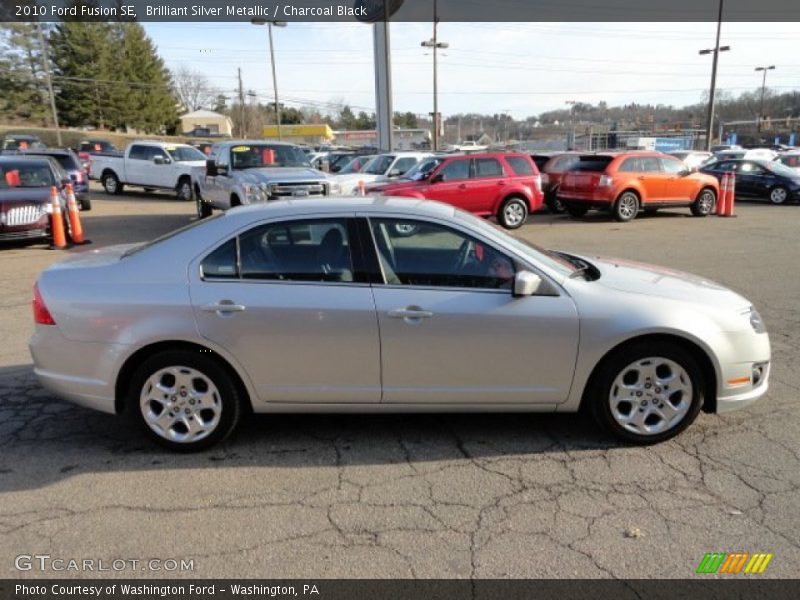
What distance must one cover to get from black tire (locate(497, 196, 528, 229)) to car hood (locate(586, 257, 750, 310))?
9.71m

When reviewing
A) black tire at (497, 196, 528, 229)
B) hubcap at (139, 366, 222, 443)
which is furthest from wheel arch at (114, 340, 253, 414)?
black tire at (497, 196, 528, 229)

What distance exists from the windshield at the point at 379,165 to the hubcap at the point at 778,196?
12718 mm

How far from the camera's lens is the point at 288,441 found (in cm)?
383

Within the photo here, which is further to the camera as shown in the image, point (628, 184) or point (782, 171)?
point (782, 171)

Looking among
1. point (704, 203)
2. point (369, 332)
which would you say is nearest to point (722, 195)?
point (704, 203)

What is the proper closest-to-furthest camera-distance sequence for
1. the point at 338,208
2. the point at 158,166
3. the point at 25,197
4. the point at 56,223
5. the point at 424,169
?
the point at 338,208, the point at 25,197, the point at 56,223, the point at 424,169, the point at 158,166

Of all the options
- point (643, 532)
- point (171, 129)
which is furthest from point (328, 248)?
point (171, 129)

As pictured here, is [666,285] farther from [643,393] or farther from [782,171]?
[782,171]

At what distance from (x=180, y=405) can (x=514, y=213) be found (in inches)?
450

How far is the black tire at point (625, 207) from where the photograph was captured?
14.8m

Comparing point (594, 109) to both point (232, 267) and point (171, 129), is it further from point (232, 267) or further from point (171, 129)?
point (232, 267)

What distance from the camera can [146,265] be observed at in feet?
11.7

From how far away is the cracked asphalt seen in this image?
8.89ft

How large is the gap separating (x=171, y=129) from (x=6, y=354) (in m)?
79.1
